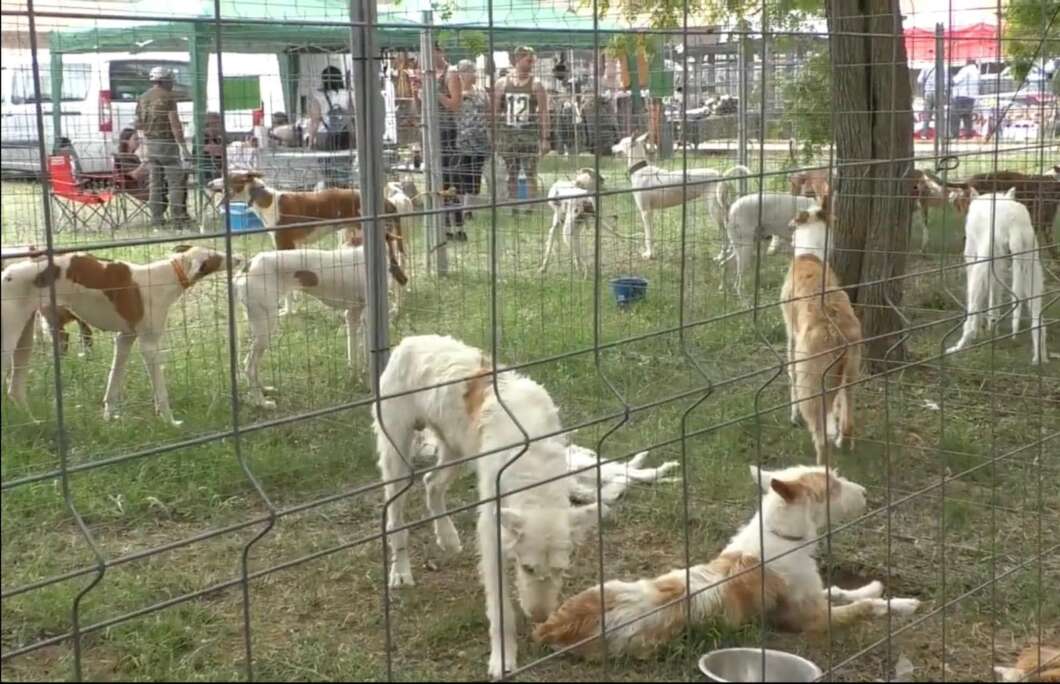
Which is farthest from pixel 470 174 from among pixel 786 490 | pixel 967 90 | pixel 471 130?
pixel 967 90

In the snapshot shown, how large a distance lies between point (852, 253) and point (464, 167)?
4.33 meters

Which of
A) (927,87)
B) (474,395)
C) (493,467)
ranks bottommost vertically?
(493,467)

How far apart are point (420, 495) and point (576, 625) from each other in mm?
2002

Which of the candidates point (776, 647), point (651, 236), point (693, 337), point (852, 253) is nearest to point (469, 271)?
point (693, 337)

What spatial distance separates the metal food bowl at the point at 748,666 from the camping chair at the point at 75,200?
547cm

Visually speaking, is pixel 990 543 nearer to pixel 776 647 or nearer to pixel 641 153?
pixel 776 647

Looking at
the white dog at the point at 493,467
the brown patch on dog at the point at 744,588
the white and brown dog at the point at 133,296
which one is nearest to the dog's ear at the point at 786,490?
the brown patch on dog at the point at 744,588

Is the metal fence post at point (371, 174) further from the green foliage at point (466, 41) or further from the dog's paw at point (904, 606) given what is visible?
the green foliage at point (466, 41)

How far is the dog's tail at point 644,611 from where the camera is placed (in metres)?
4.18

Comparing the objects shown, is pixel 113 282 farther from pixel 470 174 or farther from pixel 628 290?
pixel 470 174

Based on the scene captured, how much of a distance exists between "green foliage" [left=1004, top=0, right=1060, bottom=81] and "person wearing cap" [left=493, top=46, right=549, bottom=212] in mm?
3797

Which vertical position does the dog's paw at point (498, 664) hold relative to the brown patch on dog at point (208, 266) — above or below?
below

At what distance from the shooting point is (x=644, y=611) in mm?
4219

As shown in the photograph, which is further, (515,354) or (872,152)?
(872,152)
